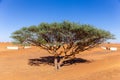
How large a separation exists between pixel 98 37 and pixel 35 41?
525 cm

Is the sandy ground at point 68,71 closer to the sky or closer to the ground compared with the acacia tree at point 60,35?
closer to the ground

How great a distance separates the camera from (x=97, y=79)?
1350cm

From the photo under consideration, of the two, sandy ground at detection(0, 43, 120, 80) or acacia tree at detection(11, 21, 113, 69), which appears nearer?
sandy ground at detection(0, 43, 120, 80)

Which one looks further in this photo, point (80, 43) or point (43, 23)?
point (80, 43)

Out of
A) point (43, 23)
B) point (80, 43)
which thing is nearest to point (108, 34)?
point (80, 43)

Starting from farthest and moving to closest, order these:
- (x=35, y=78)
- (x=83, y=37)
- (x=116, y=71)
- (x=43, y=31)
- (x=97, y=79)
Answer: (x=83, y=37) < (x=43, y=31) < (x=35, y=78) < (x=116, y=71) < (x=97, y=79)

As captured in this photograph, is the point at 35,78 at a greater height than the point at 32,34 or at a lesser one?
lesser

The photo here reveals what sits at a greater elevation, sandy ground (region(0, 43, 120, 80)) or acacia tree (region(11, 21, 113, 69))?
acacia tree (region(11, 21, 113, 69))

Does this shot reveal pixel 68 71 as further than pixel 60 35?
No

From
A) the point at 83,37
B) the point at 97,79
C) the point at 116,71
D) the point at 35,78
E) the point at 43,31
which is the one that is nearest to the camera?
the point at 97,79

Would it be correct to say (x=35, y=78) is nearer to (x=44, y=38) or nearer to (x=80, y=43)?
(x=44, y=38)

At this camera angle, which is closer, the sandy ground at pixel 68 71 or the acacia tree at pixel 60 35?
the sandy ground at pixel 68 71

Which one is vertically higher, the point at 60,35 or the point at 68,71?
the point at 60,35

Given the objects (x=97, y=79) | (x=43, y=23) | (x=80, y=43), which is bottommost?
(x=97, y=79)
